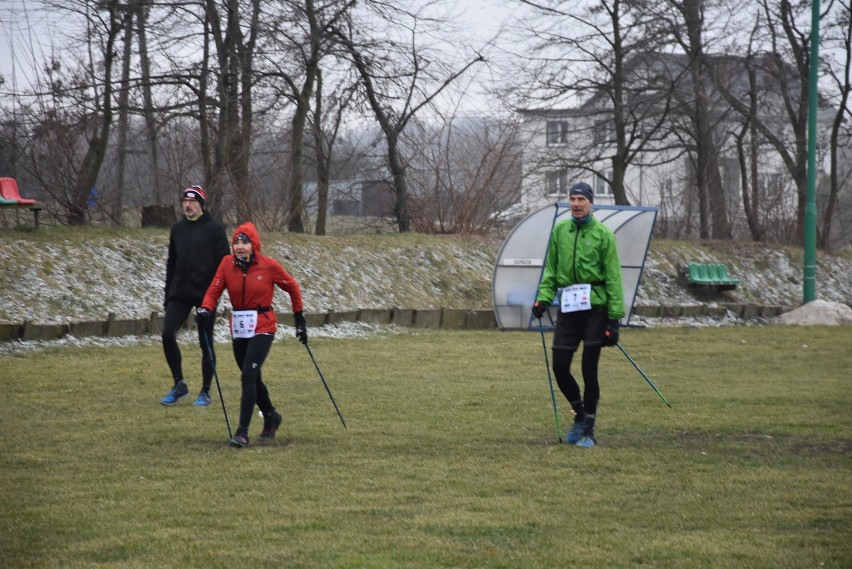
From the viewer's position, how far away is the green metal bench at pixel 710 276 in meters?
27.5

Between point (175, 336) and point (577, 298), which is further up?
point (577, 298)

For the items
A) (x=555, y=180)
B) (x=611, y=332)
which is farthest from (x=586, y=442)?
(x=555, y=180)

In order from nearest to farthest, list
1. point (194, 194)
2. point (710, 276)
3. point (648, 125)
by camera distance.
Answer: point (194, 194) < point (710, 276) < point (648, 125)

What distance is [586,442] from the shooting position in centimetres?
868

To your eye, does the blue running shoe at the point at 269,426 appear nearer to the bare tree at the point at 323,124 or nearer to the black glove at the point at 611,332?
the black glove at the point at 611,332

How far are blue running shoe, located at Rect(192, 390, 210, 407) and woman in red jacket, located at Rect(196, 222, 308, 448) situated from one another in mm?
1928

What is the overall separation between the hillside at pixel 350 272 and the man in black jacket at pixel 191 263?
5.72 metres

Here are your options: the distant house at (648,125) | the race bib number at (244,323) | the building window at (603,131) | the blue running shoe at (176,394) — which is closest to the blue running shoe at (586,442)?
the race bib number at (244,323)

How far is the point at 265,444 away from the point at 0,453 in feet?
6.46

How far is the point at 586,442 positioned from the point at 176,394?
14.5 feet

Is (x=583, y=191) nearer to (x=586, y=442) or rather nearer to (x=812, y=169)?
(x=586, y=442)

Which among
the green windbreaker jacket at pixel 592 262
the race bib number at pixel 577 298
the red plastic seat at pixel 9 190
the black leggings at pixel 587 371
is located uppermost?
the red plastic seat at pixel 9 190

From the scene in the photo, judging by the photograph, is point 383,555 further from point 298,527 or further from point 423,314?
point 423,314

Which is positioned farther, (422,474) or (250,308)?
(250,308)
